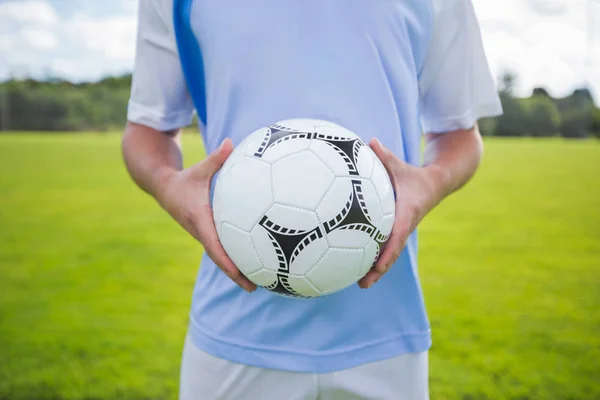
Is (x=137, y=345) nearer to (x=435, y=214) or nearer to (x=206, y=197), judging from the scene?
(x=206, y=197)

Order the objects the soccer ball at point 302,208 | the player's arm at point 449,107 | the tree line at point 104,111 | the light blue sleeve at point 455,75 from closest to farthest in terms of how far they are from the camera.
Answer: the soccer ball at point 302,208
the player's arm at point 449,107
the light blue sleeve at point 455,75
the tree line at point 104,111

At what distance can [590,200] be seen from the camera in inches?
413

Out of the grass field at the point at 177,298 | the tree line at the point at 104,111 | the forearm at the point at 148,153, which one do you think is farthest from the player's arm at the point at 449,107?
the tree line at the point at 104,111

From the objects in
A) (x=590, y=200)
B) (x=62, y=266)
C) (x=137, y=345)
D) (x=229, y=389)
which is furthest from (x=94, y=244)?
(x=590, y=200)

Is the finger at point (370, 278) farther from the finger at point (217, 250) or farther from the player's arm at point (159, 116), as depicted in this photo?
the player's arm at point (159, 116)

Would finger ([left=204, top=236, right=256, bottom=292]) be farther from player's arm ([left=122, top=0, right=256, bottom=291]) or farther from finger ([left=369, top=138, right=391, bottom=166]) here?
finger ([left=369, top=138, right=391, bottom=166])

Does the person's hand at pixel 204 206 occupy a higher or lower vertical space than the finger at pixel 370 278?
higher

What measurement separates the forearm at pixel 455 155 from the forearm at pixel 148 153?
63 cm

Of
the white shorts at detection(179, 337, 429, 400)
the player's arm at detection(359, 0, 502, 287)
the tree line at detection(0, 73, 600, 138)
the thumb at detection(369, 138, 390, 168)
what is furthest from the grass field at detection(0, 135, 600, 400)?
the tree line at detection(0, 73, 600, 138)

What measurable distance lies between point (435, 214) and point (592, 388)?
5.96 meters

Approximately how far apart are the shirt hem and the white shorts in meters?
0.02

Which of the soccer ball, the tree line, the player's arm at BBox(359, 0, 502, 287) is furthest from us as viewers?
the tree line

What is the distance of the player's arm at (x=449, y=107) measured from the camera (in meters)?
1.17

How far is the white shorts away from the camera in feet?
3.93
